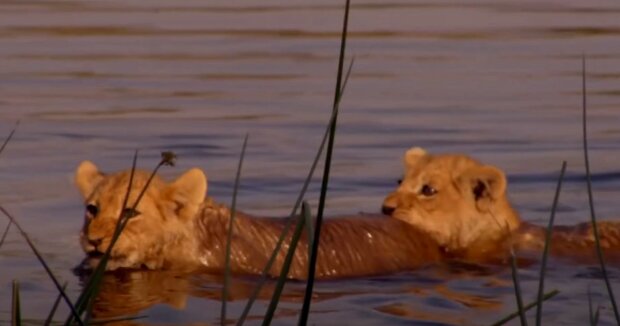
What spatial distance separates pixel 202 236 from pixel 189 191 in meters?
0.27

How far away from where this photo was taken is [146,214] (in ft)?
28.0

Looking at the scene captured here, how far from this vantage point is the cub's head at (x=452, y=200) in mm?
9625

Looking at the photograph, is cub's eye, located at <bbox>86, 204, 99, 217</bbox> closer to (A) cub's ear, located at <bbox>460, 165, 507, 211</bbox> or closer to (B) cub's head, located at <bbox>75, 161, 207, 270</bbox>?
(B) cub's head, located at <bbox>75, 161, 207, 270</bbox>

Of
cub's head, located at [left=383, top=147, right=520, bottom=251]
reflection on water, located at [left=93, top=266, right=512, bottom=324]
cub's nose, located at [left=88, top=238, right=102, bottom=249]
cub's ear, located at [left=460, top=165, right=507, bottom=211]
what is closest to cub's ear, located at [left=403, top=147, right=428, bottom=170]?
cub's head, located at [left=383, top=147, right=520, bottom=251]

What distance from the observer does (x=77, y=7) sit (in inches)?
793

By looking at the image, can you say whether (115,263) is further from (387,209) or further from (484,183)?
(484,183)

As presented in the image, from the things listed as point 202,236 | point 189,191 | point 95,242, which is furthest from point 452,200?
point 95,242

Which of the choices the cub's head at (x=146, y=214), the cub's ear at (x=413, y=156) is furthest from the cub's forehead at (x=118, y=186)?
the cub's ear at (x=413, y=156)

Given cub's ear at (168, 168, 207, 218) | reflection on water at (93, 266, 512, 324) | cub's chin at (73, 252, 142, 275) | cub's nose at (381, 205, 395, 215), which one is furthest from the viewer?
cub's nose at (381, 205, 395, 215)

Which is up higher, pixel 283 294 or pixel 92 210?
pixel 92 210

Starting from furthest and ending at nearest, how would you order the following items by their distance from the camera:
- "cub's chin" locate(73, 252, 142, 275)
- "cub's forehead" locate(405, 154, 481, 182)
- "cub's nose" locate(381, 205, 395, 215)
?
"cub's forehead" locate(405, 154, 481, 182) → "cub's nose" locate(381, 205, 395, 215) → "cub's chin" locate(73, 252, 142, 275)

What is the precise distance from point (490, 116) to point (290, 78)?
234 centimetres

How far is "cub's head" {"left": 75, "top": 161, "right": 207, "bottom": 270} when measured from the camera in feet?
27.2

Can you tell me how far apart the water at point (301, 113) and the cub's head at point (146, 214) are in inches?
5.5
